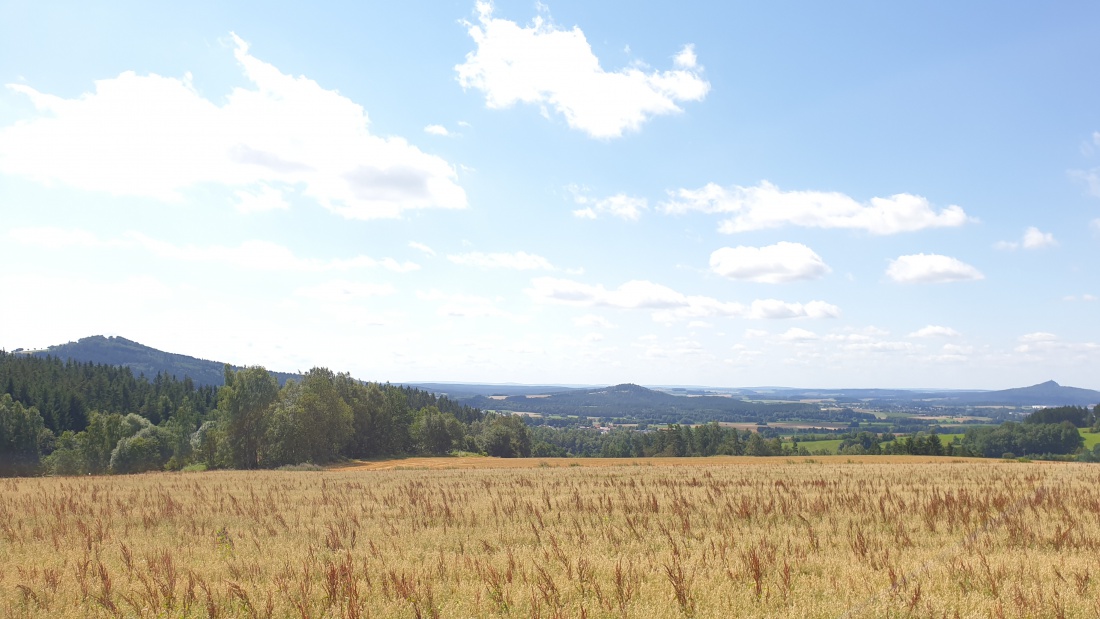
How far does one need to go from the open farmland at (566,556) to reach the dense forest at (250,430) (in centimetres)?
5290

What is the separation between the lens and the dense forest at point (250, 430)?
6912 centimetres

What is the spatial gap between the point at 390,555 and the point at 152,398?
145651mm

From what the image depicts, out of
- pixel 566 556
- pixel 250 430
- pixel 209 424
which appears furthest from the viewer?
pixel 209 424

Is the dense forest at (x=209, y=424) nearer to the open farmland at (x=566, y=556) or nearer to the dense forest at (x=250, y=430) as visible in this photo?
the dense forest at (x=250, y=430)

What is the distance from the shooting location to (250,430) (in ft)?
227

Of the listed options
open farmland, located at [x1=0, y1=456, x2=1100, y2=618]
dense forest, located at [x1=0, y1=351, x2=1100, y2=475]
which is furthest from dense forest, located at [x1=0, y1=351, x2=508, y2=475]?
open farmland, located at [x1=0, y1=456, x2=1100, y2=618]

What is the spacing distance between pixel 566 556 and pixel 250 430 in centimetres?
6812

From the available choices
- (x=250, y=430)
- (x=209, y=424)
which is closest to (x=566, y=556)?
(x=250, y=430)

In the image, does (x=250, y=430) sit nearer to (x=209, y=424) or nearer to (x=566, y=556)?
(x=209, y=424)

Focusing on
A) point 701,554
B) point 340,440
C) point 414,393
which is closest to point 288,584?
point 701,554

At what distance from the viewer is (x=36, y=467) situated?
9138 cm

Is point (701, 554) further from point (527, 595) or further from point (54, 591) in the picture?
point (54, 591)

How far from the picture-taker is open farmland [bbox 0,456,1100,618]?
832 centimetres

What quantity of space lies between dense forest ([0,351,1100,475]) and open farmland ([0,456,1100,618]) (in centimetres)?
5290
